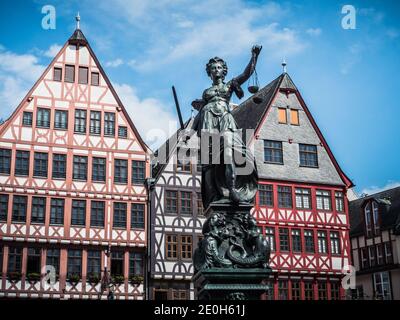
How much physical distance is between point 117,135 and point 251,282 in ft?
72.1

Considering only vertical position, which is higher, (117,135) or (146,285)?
(117,135)

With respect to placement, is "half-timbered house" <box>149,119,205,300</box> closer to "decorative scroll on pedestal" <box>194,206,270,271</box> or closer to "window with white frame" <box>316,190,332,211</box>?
"window with white frame" <box>316,190,332,211</box>

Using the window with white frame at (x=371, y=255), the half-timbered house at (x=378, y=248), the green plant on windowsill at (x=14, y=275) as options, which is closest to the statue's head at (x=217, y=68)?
the green plant on windowsill at (x=14, y=275)

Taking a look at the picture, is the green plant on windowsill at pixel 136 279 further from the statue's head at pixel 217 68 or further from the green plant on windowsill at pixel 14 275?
the statue's head at pixel 217 68

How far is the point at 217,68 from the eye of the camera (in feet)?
28.7

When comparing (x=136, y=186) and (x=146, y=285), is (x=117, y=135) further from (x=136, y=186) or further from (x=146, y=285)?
(x=146, y=285)

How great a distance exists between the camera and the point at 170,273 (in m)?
27.9

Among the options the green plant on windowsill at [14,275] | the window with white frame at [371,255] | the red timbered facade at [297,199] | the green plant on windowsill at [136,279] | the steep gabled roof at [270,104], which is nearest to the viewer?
the green plant on windowsill at [14,275]

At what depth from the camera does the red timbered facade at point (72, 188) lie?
87.0 ft

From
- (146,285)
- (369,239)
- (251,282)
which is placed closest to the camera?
(251,282)

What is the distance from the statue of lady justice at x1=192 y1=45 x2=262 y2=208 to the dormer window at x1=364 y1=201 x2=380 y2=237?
1093 inches

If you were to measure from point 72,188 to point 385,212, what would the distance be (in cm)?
1721

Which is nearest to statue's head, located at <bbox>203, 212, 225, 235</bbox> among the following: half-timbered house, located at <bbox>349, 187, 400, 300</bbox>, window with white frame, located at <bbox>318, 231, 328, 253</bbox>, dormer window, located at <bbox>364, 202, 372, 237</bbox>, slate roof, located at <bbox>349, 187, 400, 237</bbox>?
window with white frame, located at <bbox>318, 231, 328, 253</bbox>
